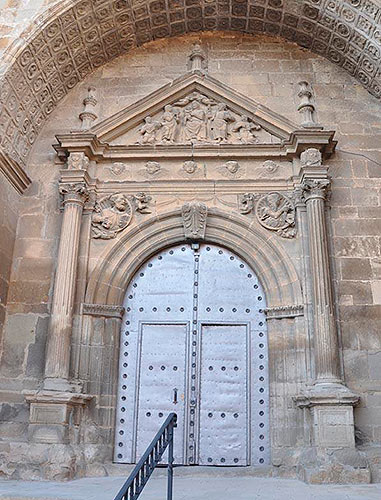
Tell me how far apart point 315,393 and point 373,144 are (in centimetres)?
344

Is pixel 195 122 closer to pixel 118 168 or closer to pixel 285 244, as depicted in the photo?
pixel 118 168

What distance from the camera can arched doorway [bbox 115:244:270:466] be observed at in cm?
646

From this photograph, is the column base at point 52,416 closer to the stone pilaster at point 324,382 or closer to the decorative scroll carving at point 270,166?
the stone pilaster at point 324,382

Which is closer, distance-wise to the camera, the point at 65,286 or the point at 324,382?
the point at 324,382

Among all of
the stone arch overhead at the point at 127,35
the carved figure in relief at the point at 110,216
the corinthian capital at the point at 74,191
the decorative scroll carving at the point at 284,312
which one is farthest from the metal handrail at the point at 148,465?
the stone arch overhead at the point at 127,35

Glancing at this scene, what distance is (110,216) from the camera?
719cm

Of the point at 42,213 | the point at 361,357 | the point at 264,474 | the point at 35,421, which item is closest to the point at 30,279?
the point at 42,213

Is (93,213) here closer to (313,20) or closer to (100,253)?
(100,253)

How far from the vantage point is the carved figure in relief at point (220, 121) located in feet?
24.5

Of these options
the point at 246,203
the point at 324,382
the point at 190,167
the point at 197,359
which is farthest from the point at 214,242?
the point at 324,382

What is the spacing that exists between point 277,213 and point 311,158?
81cm

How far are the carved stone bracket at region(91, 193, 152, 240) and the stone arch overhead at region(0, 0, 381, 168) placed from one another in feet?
4.24

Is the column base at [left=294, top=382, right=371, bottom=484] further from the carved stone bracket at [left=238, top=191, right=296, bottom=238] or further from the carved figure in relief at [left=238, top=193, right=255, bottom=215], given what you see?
the carved figure in relief at [left=238, top=193, right=255, bottom=215]

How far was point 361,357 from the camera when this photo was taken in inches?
253
